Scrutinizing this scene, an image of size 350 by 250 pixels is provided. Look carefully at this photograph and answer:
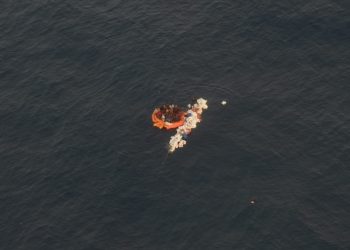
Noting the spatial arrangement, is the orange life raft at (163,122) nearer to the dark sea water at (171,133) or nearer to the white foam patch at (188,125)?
the white foam patch at (188,125)

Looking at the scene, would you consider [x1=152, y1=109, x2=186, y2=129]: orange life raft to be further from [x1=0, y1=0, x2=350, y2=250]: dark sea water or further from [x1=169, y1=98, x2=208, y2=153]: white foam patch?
[x1=0, y1=0, x2=350, y2=250]: dark sea water

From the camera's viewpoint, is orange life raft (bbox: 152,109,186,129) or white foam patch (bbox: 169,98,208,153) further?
orange life raft (bbox: 152,109,186,129)

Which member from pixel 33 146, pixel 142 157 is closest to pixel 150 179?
pixel 142 157

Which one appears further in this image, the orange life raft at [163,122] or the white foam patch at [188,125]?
the orange life raft at [163,122]

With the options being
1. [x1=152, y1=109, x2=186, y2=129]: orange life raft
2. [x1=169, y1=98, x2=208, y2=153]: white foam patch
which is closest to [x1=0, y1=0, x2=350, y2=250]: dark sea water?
[x1=169, y1=98, x2=208, y2=153]: white foam patch

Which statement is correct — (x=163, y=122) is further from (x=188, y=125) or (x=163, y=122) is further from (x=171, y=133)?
(x=188, y=125)

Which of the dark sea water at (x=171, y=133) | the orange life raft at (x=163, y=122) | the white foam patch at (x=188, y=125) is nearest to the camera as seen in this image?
the dark sea water at (x=171, y=133)

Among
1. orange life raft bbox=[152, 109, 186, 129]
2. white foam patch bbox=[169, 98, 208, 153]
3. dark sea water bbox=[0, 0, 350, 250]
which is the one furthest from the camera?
orange life raft bbox=[152, 109, 186, 129]

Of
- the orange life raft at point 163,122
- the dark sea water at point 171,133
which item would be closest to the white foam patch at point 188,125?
the orange life raft at point 163,122
